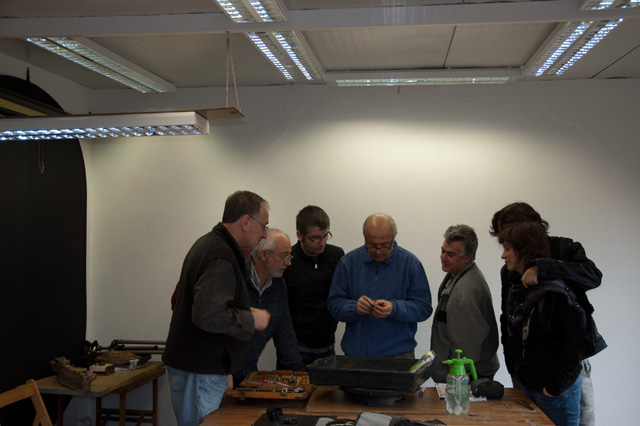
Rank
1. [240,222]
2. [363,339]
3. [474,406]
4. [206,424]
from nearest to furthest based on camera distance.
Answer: [206,424] → [474,406] → [240,222] → [363,339]

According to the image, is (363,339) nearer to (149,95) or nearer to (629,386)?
(629,386)

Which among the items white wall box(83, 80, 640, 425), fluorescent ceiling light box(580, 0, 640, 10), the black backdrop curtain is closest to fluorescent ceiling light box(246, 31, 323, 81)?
white wall box(83, 80, 640, 425)

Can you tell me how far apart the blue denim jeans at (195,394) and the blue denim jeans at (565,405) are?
1.58 m

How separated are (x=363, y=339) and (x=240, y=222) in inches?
44.2

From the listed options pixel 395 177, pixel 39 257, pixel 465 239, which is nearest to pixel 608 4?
pixel 465 239

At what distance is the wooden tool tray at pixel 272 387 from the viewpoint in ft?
9.39

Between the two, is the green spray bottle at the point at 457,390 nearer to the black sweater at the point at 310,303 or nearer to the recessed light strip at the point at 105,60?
the black sweater at the point at 310,303

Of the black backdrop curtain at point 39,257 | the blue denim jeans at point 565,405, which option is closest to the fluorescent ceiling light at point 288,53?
the black backdrop curtain at point 39,257

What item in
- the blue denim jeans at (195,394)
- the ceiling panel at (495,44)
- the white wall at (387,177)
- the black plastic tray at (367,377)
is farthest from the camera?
the white wall at (387,177)

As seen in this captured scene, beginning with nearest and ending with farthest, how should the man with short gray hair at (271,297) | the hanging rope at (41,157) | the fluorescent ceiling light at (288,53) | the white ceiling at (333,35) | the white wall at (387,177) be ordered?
the man with short gray hair at (271,297) → the white ceiling at (333,35) → the fluorescent ceiling light at (288,53) → the hanging rope at (41,157) → the white wall at (387,177)

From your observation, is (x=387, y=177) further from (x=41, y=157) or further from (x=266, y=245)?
(x=41, y=157)

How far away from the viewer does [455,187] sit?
5.21 m

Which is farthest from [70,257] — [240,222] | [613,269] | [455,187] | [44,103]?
[613,269]

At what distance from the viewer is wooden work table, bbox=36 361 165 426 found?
4227mm
